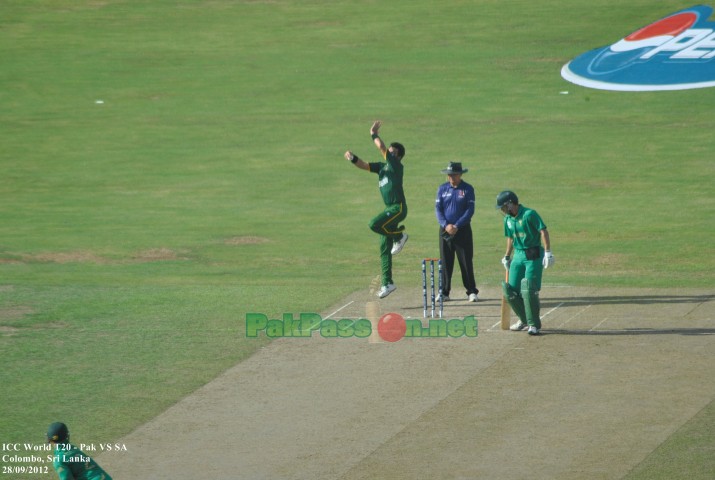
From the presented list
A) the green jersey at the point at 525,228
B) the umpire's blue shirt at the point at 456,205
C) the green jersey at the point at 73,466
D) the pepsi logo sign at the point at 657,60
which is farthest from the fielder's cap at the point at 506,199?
the pepsi logo sign at the point at 657,60

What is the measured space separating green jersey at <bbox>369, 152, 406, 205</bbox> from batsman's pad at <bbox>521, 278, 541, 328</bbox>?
3238mm

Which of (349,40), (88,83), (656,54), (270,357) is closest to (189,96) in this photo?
(88,83)

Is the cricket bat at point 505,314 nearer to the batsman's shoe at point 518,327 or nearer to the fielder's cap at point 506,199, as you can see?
the batsman's shoe at point 518,327

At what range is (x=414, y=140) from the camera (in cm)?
3291

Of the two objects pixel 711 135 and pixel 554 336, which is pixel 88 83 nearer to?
pixel 711 135

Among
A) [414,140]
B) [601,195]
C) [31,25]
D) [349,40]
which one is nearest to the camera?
[601,195]

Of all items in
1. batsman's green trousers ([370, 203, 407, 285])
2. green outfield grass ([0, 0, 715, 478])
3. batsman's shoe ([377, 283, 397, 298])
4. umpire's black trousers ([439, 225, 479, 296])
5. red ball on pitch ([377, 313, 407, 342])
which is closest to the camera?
red ball on pitch ([377, 313, 407, 342])

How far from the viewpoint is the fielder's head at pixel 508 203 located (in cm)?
1638

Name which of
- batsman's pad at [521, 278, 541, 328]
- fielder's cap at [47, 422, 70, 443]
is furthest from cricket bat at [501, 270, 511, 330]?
fielder's cap at [47, 422, 70, 443]

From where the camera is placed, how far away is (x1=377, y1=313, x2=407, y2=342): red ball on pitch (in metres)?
16.9

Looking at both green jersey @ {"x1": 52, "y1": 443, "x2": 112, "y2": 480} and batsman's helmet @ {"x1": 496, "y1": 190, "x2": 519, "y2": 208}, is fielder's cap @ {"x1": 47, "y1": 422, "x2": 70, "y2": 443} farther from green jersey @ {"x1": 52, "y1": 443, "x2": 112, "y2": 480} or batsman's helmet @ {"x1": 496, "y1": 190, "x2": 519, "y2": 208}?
batsman's helmet @ {"x1": 496, "y1": 190, "x2": 519, "y2": 208}

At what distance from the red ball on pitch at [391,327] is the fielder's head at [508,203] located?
7.70 ft

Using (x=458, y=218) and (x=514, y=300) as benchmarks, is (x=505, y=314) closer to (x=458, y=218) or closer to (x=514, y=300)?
(x=514, y=300)

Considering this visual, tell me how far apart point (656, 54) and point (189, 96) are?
15172 mm
